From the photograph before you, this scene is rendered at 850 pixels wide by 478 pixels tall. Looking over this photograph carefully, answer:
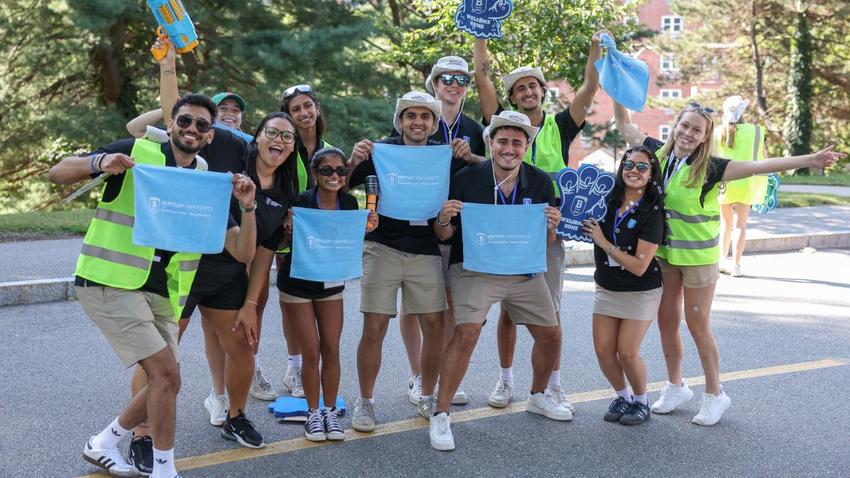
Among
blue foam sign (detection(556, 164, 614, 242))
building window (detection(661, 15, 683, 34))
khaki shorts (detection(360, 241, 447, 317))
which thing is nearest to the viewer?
khaki shorts (detection(360, 241, 447, 317))

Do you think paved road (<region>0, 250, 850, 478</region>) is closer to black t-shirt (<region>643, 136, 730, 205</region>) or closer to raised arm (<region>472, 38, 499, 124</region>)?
black t-shirt (<region>643, 136, 730, 205</region>)

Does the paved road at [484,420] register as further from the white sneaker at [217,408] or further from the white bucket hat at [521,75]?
the white bucket hat at [521,75]

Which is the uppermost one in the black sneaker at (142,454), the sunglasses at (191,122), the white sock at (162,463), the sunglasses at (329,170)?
the sunglasses at (191,122)

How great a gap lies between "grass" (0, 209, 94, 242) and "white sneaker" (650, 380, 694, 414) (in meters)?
9.94

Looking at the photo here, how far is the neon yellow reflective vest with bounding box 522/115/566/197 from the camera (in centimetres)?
572

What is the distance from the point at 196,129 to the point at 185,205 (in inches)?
16.4

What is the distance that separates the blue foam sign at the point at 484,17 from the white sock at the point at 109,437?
11.9ft

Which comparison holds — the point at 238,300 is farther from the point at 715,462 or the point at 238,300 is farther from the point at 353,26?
the point at 353,26

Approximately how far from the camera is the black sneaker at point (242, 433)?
4.83 m

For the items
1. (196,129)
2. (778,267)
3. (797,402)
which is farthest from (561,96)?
(196,129)

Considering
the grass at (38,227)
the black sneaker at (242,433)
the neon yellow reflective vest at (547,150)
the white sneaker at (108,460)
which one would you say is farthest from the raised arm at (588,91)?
the grass at (38,227)

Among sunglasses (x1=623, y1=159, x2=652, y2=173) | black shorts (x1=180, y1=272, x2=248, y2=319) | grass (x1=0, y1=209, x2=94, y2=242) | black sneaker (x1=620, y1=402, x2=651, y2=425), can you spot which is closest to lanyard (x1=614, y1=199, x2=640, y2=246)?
sunglasses (x1=623, y1=159, x2=652, y2=173)

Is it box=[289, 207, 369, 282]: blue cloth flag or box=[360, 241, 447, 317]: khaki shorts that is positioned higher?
box=[289, 207, 369, 282]: blue cloth flag

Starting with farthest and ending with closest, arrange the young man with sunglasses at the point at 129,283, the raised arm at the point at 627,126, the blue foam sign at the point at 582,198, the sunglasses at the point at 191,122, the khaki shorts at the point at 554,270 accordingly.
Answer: the raised arm at the point at 627,126, the khaki shorts at the point at 554,270, the blue foam sign at the point at 582,198, the sunglasses at the point at 191,122, the young man with sunglasses at the point at 129,283
